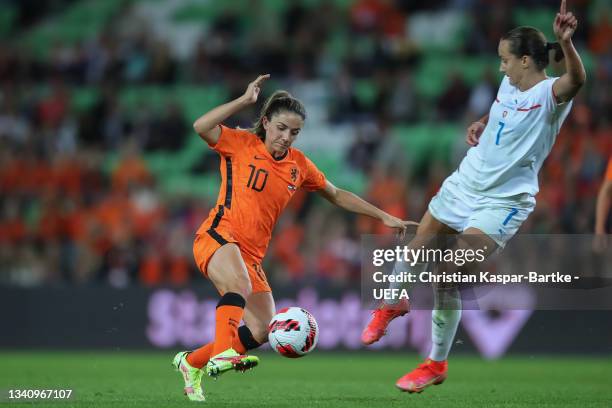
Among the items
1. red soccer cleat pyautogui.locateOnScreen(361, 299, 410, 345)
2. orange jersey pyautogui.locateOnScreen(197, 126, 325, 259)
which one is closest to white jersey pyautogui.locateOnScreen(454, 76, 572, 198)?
red soccer cleat pyautogui.locateOnScreen(361, 299, 410, 345)

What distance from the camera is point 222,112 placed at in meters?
7.81

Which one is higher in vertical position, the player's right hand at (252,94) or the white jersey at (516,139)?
the player's right hand at (252,94)

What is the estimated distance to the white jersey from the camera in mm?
7746

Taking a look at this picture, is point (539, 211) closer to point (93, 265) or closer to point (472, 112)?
point (472, 112)

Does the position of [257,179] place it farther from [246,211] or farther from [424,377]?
[424,377]

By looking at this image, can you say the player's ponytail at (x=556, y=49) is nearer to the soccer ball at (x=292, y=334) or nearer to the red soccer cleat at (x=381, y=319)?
the red soccer cleat at (x=381, y=319)

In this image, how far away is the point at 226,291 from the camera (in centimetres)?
788

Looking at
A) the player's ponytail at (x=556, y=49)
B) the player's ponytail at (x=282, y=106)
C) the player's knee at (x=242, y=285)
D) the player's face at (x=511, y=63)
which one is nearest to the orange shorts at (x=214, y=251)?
the player's knee at (x=242, y=285)

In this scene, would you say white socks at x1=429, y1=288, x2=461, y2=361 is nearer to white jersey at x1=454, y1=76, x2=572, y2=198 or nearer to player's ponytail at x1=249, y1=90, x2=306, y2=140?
white jersey at x1=454, y1=76, x2=572, y2=198

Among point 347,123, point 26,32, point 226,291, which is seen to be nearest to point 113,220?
point 347,123

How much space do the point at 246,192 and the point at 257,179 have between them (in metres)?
0.13

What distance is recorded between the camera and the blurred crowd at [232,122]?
15.1 meters

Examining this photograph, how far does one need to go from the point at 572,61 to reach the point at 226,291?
285 centimetres

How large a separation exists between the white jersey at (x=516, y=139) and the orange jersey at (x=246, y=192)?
4.87 feet
